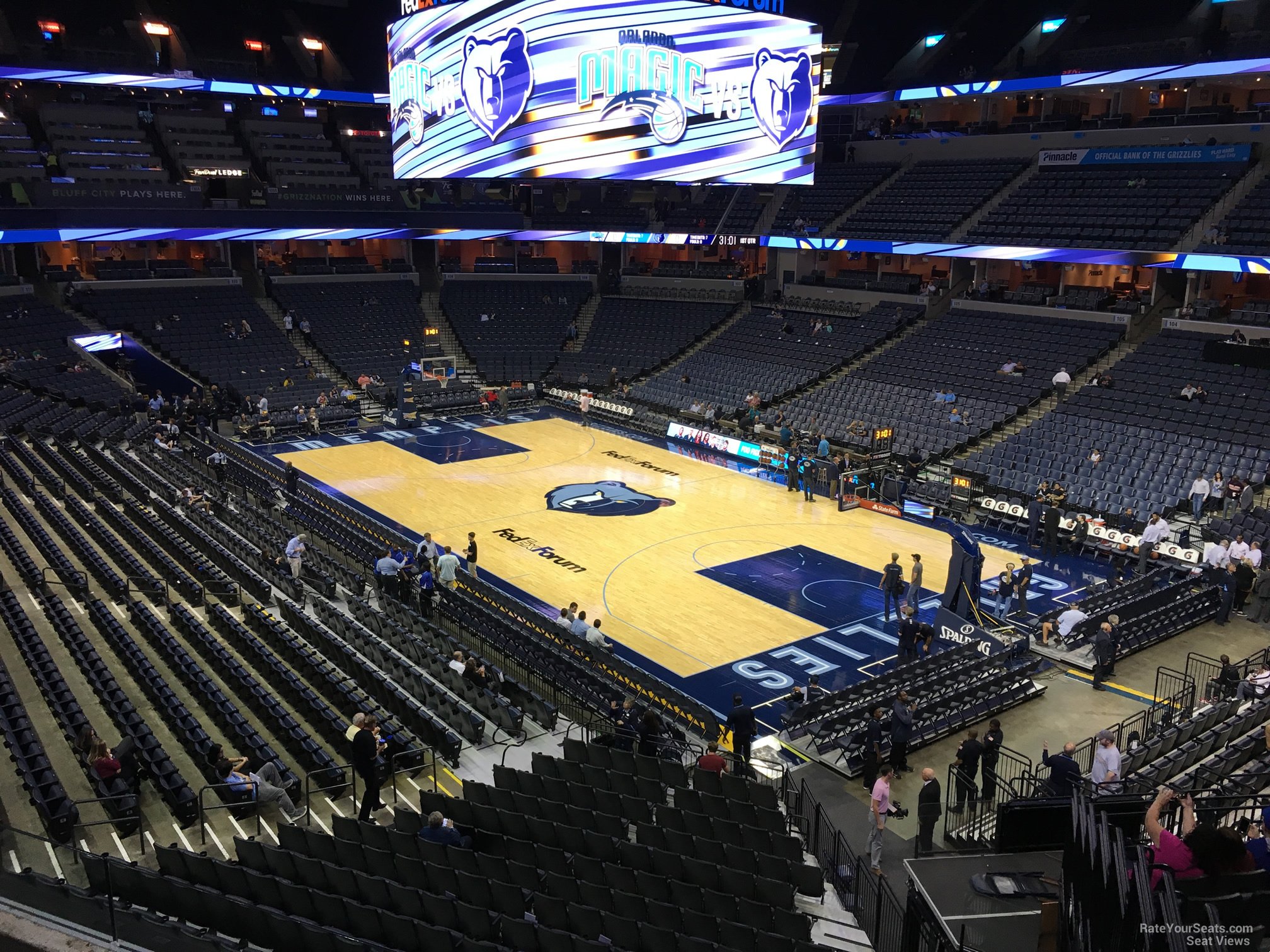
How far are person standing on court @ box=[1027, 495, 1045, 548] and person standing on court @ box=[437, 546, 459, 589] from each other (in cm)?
1359

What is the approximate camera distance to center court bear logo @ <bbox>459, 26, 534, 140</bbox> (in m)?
29.5

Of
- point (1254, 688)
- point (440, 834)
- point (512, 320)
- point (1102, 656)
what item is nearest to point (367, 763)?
point (440, 834)

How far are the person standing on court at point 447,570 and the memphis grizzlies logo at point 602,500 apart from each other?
6.96 m

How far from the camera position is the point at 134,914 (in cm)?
771

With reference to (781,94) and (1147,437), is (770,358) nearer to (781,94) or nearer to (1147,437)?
(781,94)

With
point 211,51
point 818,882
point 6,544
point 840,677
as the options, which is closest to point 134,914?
point 818,882

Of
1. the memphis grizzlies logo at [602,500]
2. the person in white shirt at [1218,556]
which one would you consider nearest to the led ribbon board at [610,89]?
the memphis grizzlies logo at [602,500]

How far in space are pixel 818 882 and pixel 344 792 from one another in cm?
578

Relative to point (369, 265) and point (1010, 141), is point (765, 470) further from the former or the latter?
point (369, 265)

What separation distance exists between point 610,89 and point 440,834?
82.7 ft

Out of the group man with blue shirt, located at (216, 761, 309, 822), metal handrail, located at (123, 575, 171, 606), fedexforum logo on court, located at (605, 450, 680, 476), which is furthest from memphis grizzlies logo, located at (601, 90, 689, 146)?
man with blue shirt, located at (216, 761, 309, 822)

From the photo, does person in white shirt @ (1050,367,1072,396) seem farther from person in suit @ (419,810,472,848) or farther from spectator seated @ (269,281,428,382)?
person in suit @ (419,810,472,848)

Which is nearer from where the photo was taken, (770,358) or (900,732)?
(900,732)

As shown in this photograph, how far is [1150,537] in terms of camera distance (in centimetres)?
2148
